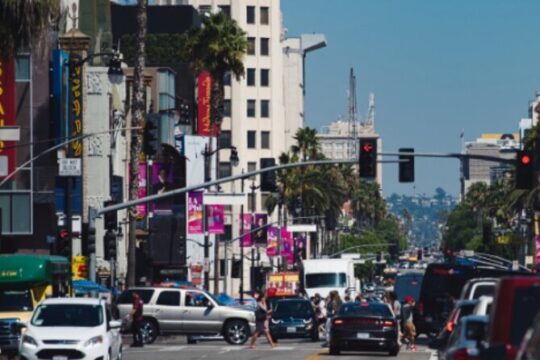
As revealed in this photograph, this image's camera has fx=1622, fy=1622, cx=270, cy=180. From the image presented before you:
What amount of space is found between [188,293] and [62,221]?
8.37 meters

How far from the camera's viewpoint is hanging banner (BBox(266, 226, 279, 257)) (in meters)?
114

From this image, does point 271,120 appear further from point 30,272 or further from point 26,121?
point 30,272

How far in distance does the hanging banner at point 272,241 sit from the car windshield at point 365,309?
6782 centimetres

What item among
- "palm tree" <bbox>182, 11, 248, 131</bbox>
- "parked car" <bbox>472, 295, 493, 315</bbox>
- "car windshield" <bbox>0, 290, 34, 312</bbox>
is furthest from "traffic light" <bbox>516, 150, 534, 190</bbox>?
"palm tree" <bbox>182, 11, 248, 131</bbox>

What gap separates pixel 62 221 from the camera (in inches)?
2313

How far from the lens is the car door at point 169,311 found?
52156 mm

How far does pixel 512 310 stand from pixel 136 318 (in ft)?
109

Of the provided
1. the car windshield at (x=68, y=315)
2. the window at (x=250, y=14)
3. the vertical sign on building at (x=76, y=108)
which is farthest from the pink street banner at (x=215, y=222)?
the window at (x=250, y=14)

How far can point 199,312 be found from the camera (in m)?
52.3

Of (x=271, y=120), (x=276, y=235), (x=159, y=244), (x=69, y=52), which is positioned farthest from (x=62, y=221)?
(x=271, y=120)

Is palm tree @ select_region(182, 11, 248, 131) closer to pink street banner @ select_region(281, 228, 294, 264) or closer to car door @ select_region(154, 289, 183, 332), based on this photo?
car door @ select_region(154, 289, 183, 332)

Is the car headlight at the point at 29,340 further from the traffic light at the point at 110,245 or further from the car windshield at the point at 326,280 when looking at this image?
the car windshield at the point at 326,280

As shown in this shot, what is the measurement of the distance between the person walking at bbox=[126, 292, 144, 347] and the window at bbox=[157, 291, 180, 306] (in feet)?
4.24

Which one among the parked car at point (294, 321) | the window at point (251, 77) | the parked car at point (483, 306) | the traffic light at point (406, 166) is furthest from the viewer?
the window at point (251, 77)
